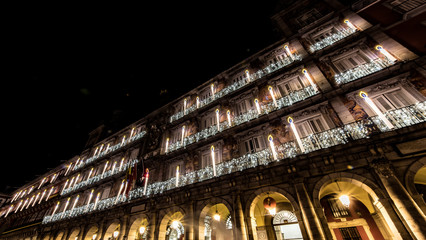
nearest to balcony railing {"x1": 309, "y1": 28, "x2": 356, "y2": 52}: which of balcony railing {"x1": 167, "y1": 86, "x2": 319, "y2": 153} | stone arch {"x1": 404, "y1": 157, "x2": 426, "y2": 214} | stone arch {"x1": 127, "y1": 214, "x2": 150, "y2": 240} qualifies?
balcony railing {"x1": 167, "y1": 86, "x2": 319, "y2": 153}

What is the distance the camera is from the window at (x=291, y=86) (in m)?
10.4

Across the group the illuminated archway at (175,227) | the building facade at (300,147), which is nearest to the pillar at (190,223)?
the building facade at (300,147)

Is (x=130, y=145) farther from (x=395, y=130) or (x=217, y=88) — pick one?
(x=395, y=130)

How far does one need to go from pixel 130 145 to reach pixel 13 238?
69.0 ft

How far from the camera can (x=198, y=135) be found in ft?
40.9

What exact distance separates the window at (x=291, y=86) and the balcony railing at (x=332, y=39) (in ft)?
7.49

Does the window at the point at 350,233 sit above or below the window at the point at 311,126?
below

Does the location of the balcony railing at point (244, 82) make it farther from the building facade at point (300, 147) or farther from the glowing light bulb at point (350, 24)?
the glowing light bulb at point (350, 24)

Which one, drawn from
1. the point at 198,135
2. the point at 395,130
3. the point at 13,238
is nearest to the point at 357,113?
the point at 395,130

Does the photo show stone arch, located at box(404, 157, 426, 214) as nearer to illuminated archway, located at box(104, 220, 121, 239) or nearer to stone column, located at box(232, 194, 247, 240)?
stone column, located at box(232, 194, 247, 240)

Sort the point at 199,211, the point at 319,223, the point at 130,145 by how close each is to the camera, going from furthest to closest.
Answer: the point at 130,145
the point at 199,211
the point at 319,223

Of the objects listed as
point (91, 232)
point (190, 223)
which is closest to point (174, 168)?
point (190, 223)

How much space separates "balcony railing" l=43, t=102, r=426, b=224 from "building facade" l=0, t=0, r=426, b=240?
58 mm

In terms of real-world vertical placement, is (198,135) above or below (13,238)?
above
